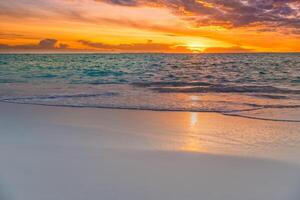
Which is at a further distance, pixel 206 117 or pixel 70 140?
pixel 206 117

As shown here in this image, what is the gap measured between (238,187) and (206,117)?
13.6ft

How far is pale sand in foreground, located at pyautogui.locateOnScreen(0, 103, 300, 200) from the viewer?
145 inches

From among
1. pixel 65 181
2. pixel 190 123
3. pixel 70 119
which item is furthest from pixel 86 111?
pixel 65 181

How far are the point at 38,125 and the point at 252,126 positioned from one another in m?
3.84

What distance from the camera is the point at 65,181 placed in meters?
3.88

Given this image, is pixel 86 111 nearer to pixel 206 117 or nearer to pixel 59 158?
pixel 206 117

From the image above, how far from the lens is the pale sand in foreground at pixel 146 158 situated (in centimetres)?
369

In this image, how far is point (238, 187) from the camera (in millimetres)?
3818

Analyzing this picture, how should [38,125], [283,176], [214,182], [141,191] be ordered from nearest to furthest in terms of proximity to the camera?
[141,191], [214,182], [283,176], [38,125]

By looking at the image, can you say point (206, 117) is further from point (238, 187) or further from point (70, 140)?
point (238, 187)

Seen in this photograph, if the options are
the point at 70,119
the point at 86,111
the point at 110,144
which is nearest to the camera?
the point at 110,144

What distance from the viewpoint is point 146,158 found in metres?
4.78

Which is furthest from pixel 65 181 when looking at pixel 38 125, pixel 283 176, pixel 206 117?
pixel 206 117

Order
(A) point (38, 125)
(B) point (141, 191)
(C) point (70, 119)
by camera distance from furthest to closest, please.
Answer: (C) point (70, 119) → (A) point (38, 125) → (B) point (141, 191)
